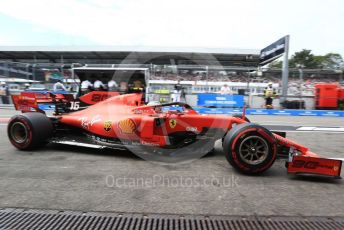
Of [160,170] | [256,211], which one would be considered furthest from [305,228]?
[160,170]

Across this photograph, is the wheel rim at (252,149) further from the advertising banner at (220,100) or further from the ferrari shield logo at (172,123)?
the advertising banner at (220,100)

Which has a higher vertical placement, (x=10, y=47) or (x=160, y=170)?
(x=10, y=47)

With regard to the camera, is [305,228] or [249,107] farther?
[249,107]

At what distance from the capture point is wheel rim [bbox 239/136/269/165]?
167 inches

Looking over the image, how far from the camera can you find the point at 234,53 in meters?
37.8

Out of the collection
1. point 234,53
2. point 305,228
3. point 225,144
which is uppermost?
point 234,53

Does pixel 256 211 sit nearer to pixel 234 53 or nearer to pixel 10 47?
pixel 234 53

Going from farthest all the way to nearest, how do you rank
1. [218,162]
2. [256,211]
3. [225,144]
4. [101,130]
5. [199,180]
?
[101,130], [218,162], [225,144], [199,180], [256,211]

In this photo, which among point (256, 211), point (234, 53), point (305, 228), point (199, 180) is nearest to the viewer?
point (305, 228)

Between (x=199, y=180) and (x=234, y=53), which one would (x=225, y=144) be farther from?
(x=234, y=53)

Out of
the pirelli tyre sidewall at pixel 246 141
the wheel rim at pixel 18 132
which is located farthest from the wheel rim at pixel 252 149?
the wheel rim at pixel 18 132

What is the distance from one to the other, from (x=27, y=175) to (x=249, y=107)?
1499 cm

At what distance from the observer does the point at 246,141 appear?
14.0 ft

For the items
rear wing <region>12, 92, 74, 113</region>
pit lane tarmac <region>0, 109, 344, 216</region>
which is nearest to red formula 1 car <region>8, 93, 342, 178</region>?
pit lane tarmac <region>0, 109, 344, 216</region>
